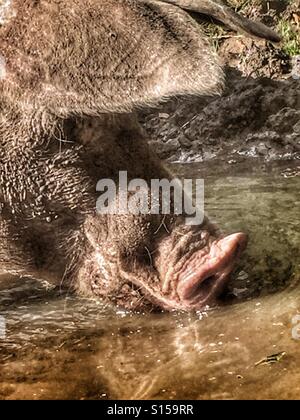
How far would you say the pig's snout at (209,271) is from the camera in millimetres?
2641

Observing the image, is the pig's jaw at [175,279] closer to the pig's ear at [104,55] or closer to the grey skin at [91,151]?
the grey skin at [91,151]

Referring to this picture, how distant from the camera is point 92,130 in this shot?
2.62 metres

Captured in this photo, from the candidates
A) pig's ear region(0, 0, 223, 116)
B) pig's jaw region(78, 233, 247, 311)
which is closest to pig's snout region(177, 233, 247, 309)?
pig's jaw region(78, 233, 247, 311)

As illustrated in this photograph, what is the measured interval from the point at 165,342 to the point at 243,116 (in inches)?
137

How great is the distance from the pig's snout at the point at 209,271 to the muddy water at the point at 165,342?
0.21ft

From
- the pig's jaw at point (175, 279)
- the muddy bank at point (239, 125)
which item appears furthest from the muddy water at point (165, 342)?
the muddy bank at point (239, 125)

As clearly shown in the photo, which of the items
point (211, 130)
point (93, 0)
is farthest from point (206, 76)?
point (211, 130)

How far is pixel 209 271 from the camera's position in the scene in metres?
2.66

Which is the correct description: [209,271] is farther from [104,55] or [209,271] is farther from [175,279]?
[104,55]

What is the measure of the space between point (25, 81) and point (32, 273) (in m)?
0.73

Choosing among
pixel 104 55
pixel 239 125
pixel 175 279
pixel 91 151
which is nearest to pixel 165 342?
pixel 175 279

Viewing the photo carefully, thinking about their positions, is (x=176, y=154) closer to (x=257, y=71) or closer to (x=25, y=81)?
(x=257, y=71)

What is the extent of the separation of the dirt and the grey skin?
8.78ft
